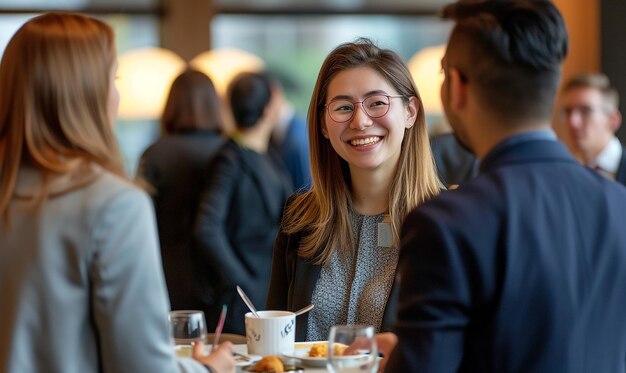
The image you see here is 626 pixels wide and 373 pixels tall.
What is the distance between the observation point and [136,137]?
10.9 metres

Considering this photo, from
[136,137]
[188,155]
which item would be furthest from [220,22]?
[188,155]

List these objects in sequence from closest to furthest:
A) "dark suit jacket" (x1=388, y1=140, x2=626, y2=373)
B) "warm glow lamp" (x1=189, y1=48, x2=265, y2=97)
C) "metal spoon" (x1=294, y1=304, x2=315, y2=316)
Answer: "dark suit jacket" (x1=388, y1=140, x2=626, y2=373) → "metal spoon" (x1=294, y1=304, x2=315, y2=316) → "warm glow lamp" (x1=189, y1=48, x2=265, y2=97)

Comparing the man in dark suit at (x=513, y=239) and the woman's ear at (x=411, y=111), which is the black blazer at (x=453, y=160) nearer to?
the woman's ear at (x=411, y=111)

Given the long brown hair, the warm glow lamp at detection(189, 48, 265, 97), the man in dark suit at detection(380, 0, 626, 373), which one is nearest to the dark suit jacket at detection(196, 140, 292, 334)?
the long brown hair

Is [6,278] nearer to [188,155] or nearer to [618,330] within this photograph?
[618,330]

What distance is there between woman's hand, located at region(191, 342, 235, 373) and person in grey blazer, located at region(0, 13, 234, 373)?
0.19 m

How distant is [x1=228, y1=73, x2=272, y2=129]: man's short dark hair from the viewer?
5.43 m

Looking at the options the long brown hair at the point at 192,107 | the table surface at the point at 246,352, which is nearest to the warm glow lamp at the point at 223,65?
the long brown hair at the point at 192,107

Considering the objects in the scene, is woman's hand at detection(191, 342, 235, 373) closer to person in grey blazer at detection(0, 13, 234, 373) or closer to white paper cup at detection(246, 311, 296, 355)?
person in grey blazer at detection(0, 13, 234, 373)

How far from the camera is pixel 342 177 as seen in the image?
318cm

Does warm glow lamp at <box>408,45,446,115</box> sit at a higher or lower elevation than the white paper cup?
higher

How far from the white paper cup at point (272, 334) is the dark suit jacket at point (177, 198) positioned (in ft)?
6.99

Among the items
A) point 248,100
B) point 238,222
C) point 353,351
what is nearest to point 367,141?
point 353,351

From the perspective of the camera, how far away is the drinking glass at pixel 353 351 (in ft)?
6.53
